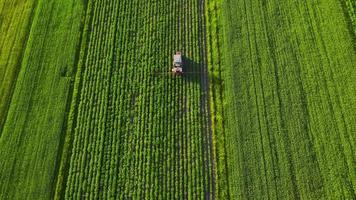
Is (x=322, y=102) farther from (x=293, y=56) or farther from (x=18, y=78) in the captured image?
(x=18, y=78)

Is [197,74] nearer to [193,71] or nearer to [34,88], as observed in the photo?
[193,71]

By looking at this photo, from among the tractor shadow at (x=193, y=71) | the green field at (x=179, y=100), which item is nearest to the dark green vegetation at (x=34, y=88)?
the green field at (x=179, y=100)

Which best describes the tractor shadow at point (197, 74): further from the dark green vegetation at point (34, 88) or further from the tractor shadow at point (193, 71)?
the dark green vegetation at point (34, 88)

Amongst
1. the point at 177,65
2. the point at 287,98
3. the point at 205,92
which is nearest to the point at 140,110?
the point at 177,65

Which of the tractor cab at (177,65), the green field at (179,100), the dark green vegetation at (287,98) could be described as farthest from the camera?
the tractor cab at (177,65)

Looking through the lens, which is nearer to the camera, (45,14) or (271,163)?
(271,163)

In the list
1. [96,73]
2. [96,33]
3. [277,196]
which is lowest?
[277,196]

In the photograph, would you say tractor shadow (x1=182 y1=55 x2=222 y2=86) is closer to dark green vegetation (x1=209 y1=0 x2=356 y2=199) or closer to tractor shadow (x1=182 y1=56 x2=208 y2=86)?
tractor shadow (x1=182 y1=56 x2=208 y2=86)

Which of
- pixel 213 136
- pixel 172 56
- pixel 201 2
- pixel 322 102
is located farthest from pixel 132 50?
pixel 322 102
